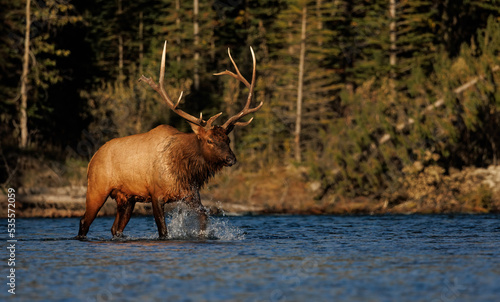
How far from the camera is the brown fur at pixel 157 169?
45.2 ft

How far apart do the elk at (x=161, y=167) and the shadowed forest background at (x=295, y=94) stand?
34.3ft

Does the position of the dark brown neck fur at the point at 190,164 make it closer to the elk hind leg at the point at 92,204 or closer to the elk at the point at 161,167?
the elk at the point at 161,167

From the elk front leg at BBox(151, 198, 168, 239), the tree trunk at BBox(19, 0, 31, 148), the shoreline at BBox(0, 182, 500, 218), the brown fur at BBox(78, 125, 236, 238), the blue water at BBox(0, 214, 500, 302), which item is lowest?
the shoreline at BBox(0, 182, 500, 218)

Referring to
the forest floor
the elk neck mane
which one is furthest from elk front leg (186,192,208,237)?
the forest floor

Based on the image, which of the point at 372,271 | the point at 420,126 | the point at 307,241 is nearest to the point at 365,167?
the point at 420,126

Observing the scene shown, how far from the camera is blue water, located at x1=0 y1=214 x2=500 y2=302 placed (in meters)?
8.12

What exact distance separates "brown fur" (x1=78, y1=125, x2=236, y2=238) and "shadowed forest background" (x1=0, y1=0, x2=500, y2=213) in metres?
10.4

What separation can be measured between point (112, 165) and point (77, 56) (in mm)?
24639

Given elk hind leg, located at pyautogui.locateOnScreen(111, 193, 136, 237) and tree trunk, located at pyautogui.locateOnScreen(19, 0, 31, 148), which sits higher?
tree trunk, located at pyautogui.locateOnScreen(19, 0, 31, 148)

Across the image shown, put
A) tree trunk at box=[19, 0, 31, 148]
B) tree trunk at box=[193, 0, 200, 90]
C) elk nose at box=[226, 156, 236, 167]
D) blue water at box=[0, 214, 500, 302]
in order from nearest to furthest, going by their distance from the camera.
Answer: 1. blue water at box=[0, 214, 500, 302]
2. elk nose at box=[226, 156, 236, 167]
3. tree trunk at box=[19, 0, 31, 148]
4. tree trunk at box=[193, 0, 200, 90]

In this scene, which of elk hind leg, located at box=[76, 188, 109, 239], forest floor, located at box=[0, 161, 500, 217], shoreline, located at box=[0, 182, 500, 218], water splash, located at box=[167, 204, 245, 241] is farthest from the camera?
forest floor, located at box=[0, 161, 500, 217]

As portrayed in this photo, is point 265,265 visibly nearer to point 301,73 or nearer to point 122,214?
point 122,214

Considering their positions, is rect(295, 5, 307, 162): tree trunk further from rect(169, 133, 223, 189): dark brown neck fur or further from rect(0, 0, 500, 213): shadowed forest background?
rect(169, 133, 223, 189): dark brown neck fur

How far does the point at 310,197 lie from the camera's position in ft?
82.8
